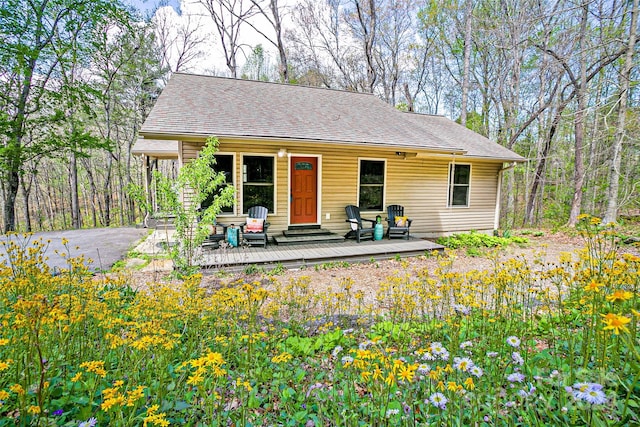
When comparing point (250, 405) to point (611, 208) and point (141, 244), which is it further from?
point (611, 208)

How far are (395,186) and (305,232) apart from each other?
3.27 m

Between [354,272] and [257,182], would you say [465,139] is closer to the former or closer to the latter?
[354,272]

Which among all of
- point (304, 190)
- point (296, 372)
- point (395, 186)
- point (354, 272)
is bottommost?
point (354, 272)

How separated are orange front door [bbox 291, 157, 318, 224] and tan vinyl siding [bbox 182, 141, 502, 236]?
19 centimetres

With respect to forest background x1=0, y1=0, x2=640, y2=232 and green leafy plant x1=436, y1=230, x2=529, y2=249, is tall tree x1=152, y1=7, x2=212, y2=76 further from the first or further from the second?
green leafy plant x1=436, y1=230, x2=529, y2=249

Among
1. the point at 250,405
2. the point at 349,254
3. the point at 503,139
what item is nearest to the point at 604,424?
the point at 250,405

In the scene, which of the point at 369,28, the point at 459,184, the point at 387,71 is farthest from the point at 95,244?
the point at 387,71

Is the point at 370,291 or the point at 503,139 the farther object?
the point at 503,139

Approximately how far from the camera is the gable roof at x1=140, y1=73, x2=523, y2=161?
276 inches

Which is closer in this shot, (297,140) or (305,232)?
(297,140)

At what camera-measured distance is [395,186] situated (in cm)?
939

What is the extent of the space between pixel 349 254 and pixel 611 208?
27.0 feet

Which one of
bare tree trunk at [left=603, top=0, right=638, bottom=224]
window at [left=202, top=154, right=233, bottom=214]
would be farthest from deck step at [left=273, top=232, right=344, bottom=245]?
bare tree trunk at [left=603, top=0, right=638, bottom=224]

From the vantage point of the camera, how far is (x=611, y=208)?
905 cm
